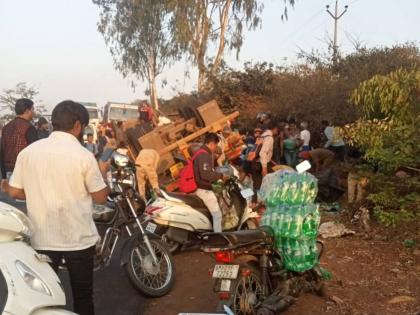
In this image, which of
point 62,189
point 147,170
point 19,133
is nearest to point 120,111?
point 147,170

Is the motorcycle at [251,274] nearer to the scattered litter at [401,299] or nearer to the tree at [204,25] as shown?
the scattered litter at [401,299]

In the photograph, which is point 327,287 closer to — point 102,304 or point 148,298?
point 148,298

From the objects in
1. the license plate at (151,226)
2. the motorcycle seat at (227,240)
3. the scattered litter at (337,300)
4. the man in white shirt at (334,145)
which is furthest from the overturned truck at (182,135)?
the motorcycle seat at (227,240)

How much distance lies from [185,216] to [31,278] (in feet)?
14.1

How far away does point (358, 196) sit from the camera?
845 cm

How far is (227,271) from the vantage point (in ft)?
14.0

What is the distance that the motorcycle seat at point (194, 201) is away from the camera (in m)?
6.78

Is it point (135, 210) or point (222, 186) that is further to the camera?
point (222, 186)

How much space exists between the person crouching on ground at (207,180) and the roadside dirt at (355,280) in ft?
2.04

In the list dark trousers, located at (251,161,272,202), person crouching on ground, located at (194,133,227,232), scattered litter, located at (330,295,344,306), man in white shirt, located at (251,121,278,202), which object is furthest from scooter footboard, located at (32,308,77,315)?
dark trousers, located at (251,161,272,202)

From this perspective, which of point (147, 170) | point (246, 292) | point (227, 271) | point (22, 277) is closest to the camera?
point (22, 277)

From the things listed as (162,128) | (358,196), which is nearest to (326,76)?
(162,128)

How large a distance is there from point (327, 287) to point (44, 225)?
10.5ft

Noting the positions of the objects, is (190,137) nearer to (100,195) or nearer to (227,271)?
(227,271)
